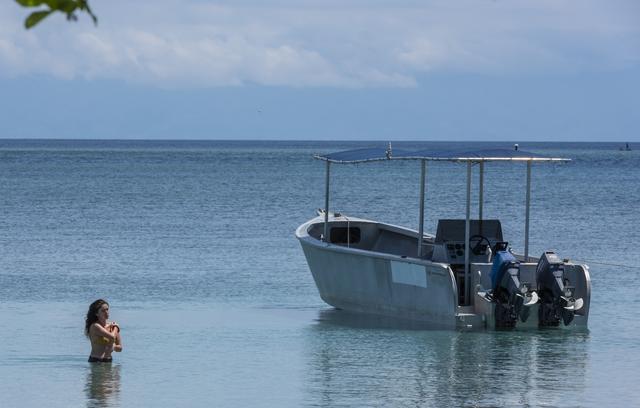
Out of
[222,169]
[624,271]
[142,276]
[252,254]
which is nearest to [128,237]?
[252,254]

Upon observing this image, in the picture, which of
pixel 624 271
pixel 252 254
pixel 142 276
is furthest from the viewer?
pixel 252 254

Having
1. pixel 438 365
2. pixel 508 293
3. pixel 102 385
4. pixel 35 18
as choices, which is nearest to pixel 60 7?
pixel 35 18

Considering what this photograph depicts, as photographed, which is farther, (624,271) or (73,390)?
(624,271)

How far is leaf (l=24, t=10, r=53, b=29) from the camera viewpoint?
385 centimetres

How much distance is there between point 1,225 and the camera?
122 ft

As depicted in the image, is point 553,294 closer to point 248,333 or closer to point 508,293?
point 508,293

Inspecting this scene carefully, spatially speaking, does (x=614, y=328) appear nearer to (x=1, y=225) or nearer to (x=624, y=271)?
(x=624, y=271)

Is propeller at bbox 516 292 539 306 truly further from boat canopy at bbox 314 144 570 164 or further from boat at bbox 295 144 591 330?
boat canopy at bbox 314 144 570 164

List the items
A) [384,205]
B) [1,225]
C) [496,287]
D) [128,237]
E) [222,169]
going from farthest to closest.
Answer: [222,169] < [384,205] < [1,225] < [128,237] < [496,287]

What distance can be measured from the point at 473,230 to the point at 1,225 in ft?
74.4

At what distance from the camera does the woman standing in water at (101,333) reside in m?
13.4

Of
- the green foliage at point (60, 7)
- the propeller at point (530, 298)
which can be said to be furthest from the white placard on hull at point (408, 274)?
the green foliage at point (60, 7)

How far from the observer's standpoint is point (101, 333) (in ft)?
44.9

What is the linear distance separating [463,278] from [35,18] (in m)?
13.1
